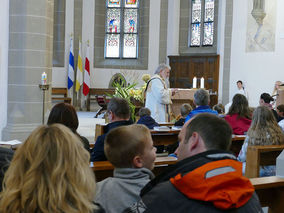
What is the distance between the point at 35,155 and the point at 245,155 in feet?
12.5

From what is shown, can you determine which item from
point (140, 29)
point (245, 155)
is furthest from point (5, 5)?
point (140, 29)

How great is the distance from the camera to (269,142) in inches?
188

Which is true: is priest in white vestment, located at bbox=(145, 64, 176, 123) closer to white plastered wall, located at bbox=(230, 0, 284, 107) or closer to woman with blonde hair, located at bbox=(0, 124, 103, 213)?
white plastered wall, located at bbox=(230, 0, 284, 107)

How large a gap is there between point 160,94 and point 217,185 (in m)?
6.35

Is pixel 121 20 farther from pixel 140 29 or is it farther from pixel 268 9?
pixel 268 9

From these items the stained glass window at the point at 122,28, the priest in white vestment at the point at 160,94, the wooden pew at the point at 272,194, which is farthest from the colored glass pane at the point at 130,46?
the wooden pew at the point at 272,194

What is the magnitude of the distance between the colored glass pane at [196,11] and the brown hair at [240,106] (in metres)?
11.6

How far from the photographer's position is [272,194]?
130 inches

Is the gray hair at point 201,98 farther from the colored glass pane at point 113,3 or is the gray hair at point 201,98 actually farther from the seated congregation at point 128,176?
the colored glass pane at point 113,3

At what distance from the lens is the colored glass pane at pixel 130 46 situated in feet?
60.0

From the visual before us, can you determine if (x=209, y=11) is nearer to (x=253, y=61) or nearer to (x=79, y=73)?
(x=253, y=61)

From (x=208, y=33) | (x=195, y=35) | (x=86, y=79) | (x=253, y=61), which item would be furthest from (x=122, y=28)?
(x=253, y=61)

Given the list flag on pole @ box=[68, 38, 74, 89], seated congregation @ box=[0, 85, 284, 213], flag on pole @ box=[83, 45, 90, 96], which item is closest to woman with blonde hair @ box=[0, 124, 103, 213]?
seated congregation @ box=[0, 85, 284, 213]

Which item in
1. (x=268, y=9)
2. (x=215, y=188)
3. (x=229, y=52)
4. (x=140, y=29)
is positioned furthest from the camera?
(x=140, y=29)
